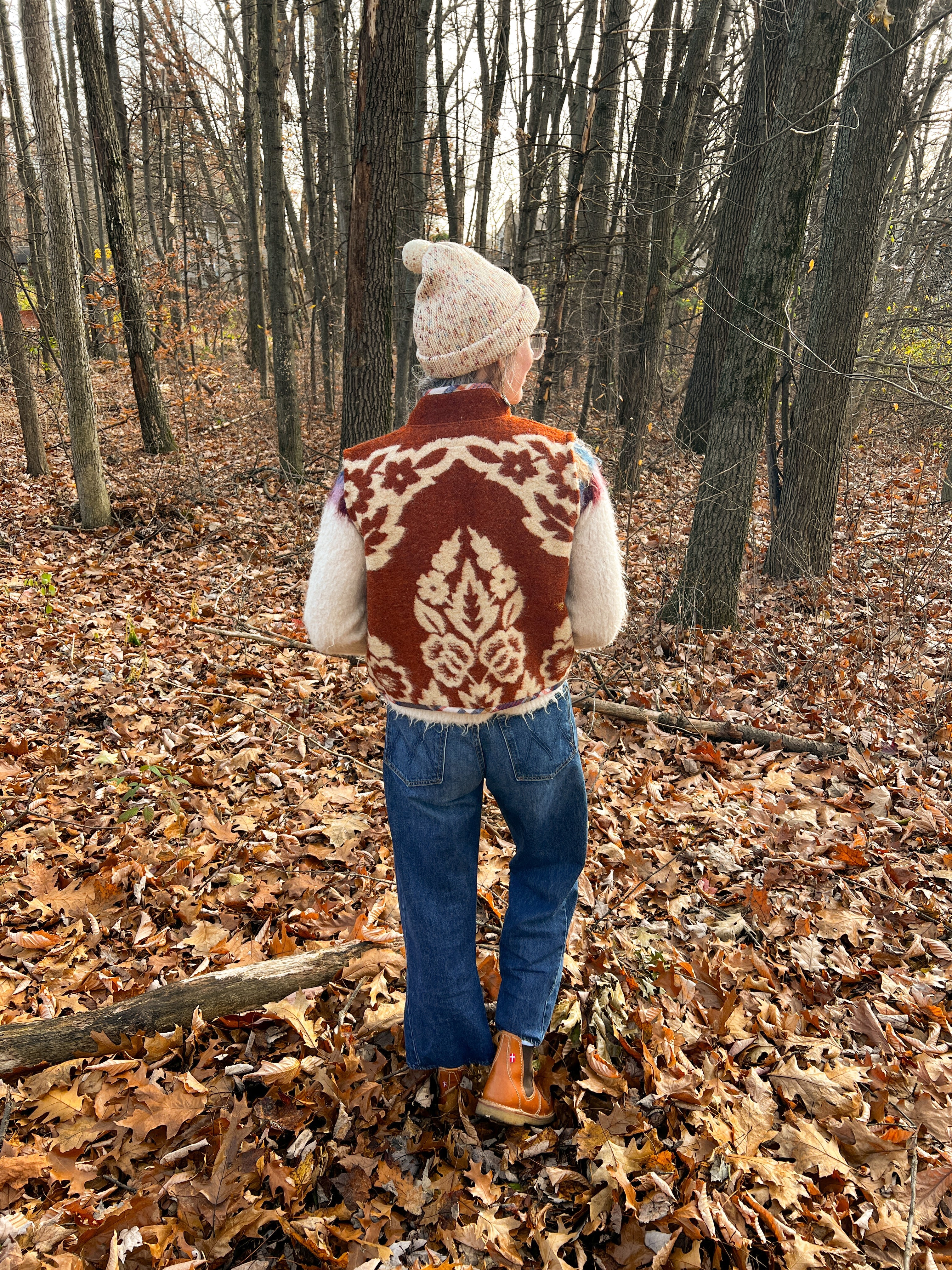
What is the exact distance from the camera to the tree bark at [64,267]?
6.95m

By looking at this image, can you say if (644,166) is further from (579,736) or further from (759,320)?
(579,736)

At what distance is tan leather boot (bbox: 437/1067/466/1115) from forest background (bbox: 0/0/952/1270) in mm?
55

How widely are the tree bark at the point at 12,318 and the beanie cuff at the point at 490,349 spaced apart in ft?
30.6

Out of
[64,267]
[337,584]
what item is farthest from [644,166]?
[337,584]

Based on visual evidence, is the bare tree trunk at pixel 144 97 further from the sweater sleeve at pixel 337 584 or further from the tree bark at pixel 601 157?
the sweater sleeve at pixel 337 584

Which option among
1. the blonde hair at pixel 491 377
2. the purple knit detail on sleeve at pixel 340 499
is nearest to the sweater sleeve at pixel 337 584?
the purple knit detail on sleeve at pixel 340 499

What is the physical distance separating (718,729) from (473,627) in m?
3.32

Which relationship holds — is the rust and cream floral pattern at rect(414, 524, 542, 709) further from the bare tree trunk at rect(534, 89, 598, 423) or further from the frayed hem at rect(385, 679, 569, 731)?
the bare tree trunk at rect(534, 89, 598, 423)

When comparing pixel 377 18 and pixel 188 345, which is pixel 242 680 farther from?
pixel 188 345

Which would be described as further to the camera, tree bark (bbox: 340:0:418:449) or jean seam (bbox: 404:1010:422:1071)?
tree bark (bbox: 340:0:418:449)

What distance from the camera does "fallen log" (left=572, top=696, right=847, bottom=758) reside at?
14.7ft

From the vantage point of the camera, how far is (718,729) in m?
4.69

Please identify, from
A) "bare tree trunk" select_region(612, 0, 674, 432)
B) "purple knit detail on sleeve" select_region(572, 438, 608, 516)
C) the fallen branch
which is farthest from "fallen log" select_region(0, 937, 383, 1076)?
"bare tree trunk" select_region(612, 0, 674, 432)

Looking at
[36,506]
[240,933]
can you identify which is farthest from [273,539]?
[240,933]
